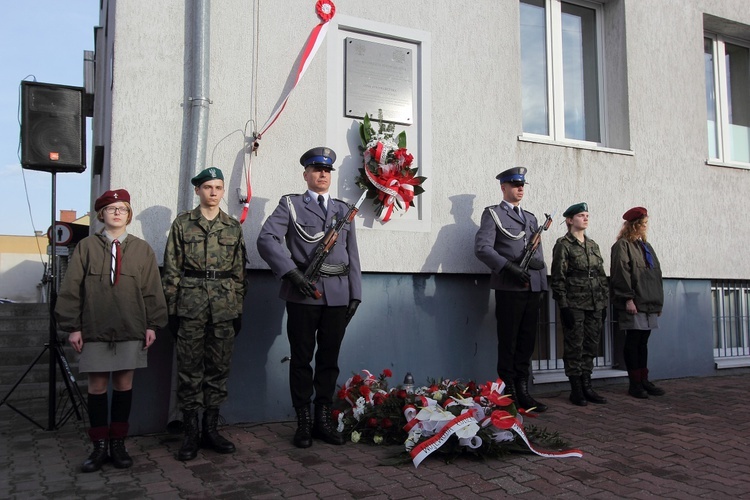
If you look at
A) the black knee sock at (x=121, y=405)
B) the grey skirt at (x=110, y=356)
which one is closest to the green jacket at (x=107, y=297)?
the grey skirt at (x=110, y=356)

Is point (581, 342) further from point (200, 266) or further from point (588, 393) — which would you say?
point (200, 266)

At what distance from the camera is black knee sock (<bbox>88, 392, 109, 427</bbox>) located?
155 inches

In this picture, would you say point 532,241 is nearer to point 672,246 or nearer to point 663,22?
point 672,246

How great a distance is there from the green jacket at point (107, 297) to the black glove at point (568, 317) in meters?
3.48

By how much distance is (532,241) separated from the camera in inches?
213

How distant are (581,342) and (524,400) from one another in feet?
2.82

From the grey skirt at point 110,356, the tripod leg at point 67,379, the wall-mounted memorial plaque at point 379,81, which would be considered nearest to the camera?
the grey skirt at point 110,356

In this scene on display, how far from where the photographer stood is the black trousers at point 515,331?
539cm

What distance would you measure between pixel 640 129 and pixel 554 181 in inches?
55.5

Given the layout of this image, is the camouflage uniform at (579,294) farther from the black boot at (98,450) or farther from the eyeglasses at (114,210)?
the black boot at (98,450)

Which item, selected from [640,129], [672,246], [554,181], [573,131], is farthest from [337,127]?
[672,246]

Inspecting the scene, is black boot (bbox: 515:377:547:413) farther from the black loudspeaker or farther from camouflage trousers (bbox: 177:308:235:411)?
the black loudspeaker

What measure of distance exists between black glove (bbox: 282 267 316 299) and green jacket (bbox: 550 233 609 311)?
2529 millimetres

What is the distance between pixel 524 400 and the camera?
5328 mm
